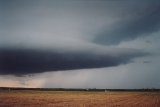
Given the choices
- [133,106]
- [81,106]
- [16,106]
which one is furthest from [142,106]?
[16,106]

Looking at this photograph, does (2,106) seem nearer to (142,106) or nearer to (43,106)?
(43,106)

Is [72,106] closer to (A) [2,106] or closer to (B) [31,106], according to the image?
(B) [31,106]

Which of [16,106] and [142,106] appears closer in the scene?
[16,106]

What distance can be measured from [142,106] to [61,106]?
25.3ft

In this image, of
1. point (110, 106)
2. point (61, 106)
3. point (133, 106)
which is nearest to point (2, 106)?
point (61, 106)

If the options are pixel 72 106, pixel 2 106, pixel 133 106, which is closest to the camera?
pixel 2 106

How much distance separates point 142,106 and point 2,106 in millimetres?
12757

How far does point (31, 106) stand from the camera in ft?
77.2

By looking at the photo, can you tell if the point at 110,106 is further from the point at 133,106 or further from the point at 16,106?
the point at 16,106

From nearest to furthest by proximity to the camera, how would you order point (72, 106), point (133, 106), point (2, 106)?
1. point (2, 106)
2. point (72, 106)
3. point (133, 106)

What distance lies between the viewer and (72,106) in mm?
24297

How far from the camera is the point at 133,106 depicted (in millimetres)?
25906

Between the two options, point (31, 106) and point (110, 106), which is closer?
point (31, 106)

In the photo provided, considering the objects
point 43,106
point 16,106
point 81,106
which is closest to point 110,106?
point 81,106
